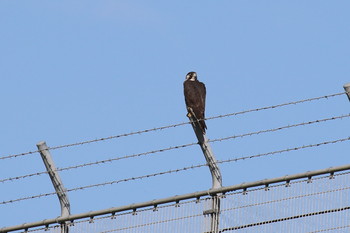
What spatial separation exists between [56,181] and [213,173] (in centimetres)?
136

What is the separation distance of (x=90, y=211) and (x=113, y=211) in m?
0.22

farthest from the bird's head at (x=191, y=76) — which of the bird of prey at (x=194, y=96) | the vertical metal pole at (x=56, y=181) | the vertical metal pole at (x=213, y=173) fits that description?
the vertical metal pole at (x=213, y=173)

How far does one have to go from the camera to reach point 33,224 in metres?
10.3

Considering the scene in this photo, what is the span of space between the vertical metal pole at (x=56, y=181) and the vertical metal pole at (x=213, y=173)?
4.05 feet

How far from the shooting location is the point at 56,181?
9969 mm

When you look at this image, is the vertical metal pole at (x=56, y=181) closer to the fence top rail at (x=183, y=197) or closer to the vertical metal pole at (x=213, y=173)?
the fence top rail at (x=183, y=197)

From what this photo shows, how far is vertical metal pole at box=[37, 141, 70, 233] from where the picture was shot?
9961mm

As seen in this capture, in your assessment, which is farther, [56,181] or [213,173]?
[56,181]

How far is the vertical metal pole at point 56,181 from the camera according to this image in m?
9.96

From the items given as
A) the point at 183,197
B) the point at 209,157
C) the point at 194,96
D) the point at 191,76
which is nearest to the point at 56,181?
the point at 183,197

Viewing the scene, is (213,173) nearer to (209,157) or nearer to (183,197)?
(209,157)

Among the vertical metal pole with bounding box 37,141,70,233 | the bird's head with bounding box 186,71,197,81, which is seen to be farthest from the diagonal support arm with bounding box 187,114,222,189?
the bird's head with bounding box 186,71,197,81

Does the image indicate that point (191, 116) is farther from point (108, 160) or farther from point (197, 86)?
point (108, 160)

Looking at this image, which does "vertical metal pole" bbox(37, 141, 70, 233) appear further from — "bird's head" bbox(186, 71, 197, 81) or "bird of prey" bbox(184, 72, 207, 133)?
"bird's head" bbox(186, 71, 197, 81)
